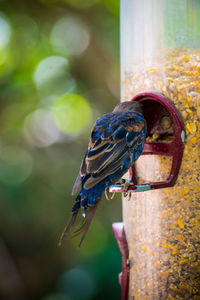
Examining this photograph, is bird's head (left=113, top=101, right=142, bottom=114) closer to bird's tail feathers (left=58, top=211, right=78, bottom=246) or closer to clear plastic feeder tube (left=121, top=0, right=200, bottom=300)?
clear plastic feeder tube (left=121, top=0, right=200, bottom=300)

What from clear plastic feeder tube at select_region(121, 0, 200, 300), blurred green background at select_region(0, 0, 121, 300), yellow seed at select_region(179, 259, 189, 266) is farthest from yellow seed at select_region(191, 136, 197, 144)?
blurred green background at select_region(0, 0, 121, 300)

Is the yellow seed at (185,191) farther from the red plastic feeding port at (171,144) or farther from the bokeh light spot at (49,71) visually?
the bokeh light spot at (49,71)

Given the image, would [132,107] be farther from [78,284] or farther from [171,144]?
[78,284]

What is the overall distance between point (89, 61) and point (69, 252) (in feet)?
8.44

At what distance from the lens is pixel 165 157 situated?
2.20 m

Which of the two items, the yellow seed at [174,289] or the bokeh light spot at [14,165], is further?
the bokeh light spot at [14,165]

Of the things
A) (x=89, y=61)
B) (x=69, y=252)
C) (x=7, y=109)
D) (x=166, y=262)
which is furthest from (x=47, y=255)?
(x=166, y=262)

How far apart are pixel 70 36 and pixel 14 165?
189cm

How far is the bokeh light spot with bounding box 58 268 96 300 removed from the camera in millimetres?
4559

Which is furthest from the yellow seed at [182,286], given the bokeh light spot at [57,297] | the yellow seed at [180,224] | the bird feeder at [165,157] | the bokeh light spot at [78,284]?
the bokeh light spot at [57,297]

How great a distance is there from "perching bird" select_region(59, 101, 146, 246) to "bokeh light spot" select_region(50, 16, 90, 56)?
117 inches

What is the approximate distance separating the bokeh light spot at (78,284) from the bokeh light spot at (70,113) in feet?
6.04

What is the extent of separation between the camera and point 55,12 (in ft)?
16.6

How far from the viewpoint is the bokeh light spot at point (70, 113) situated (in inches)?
196
